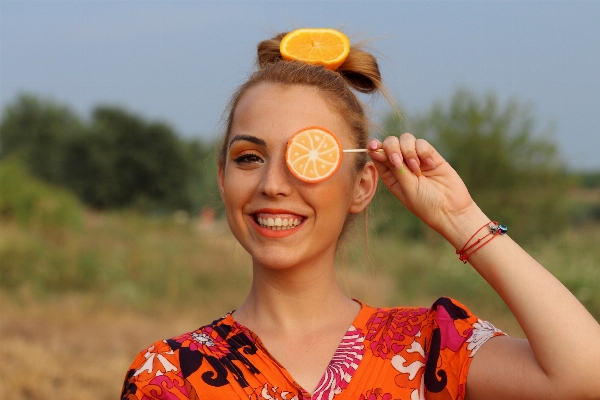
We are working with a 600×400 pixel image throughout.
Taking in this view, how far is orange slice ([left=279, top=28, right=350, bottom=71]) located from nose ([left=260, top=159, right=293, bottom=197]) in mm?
595

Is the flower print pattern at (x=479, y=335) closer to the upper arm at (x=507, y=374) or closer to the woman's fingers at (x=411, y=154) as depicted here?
the upper arm at (x=507, y=374)

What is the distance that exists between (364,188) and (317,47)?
656mm

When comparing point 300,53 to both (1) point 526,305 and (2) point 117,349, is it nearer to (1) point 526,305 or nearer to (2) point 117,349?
(1) point 526,305

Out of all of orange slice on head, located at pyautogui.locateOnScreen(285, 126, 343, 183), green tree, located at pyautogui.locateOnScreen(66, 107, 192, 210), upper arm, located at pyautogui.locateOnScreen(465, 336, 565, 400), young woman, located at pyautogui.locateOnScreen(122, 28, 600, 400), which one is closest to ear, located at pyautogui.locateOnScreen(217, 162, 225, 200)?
young woman, located at pyautogui.locateOnScreen(122, 28, 600, 400)

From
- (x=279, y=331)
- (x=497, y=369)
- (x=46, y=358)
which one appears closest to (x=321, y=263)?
(x=279, y=331)

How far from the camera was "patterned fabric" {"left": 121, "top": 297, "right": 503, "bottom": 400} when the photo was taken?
8.11 feet

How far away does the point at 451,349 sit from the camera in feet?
8.22

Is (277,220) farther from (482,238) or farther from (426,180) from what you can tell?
(482,238)

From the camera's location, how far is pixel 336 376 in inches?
100

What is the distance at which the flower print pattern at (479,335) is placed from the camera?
97.8 inches

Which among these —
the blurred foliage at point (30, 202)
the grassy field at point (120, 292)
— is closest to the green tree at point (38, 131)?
the blurred foliage at point (30, 202)

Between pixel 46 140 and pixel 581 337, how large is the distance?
49954mm

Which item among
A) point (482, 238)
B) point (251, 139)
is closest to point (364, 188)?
point (251, 139)

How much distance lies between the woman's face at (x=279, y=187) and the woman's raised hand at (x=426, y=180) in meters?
0.27
